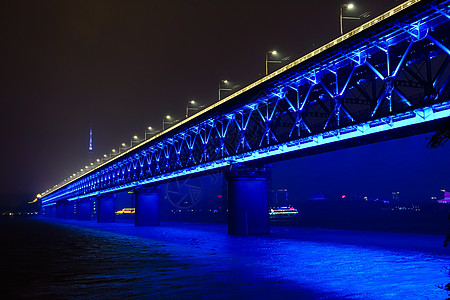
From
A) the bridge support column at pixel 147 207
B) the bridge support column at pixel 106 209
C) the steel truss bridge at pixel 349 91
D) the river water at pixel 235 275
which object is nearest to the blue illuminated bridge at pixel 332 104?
the steel truss bridge at pixel 349 91

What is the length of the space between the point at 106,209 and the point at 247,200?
94388mm

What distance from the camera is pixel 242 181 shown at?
5441 centimetres

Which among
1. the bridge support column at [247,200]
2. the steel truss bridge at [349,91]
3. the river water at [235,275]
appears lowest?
the river water at [235,275]

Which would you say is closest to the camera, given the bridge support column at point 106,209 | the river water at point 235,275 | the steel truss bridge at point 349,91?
the river water at point 235,275

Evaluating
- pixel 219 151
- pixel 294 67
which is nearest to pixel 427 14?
pixel 294 67

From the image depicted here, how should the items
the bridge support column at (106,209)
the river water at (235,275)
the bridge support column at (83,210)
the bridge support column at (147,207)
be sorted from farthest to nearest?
the bridge support column at (83,210) → the bridge support column at (106,209) → the bridge support column at (147,207) → the river water at (235,275)

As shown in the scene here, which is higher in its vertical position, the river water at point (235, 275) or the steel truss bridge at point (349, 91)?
the steel truss bridge at point (349, 91)

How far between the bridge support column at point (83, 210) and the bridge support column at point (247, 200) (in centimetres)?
13803

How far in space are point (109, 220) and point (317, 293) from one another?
12535 centimetres

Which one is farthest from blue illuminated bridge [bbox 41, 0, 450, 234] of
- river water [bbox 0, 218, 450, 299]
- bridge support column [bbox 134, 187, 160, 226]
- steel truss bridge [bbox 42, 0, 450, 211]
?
bridge support column [bbox 134, 187, 160, 226]

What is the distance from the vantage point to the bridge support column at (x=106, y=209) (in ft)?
448

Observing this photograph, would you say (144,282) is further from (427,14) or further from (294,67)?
(294,67)

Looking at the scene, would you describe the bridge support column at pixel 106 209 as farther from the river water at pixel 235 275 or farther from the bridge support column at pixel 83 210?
the river water at pixel 235 275

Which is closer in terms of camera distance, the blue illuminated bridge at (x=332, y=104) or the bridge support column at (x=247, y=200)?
the blue illuminated bridge at (x=332, y=104)
